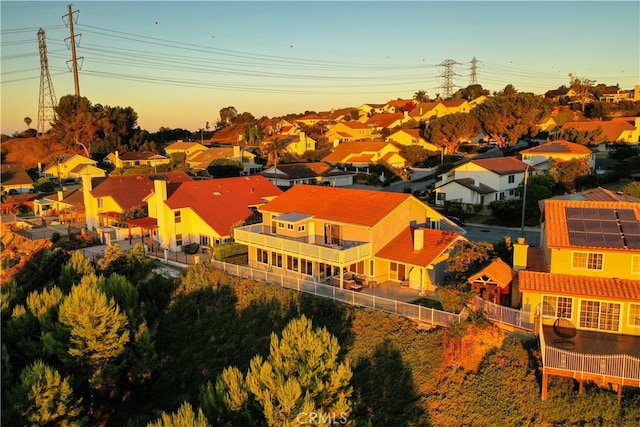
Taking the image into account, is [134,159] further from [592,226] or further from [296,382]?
[592,226]

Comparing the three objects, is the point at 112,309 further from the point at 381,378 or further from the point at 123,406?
the point at 381,378

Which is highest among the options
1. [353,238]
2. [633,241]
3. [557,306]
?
[633,241]

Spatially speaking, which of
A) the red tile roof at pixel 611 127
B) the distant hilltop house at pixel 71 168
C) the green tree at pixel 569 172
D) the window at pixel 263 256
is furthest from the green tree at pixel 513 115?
the distant hilltop house at pixel 71 168

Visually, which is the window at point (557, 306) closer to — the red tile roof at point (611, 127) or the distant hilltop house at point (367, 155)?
the distant hilltop house at point (367, 155)

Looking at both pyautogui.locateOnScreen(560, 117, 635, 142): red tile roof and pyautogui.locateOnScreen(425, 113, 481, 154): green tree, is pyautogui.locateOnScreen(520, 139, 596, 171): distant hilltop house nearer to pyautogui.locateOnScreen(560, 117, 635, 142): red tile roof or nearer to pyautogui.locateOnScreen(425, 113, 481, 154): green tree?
pyautogui.locateOnScreen(560, 117, 635, 142): red tile roof

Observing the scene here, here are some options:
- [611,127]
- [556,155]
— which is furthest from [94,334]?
[611,127]

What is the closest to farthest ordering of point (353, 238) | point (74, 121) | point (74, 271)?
1. point (353, 238)
2. point (74, 271)
3. point (74, 121)

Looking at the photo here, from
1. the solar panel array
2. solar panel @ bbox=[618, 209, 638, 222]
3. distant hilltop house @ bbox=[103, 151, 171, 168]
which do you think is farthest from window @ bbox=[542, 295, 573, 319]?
distant hilltop house @ bbox=[103, 151, 171, 168]
